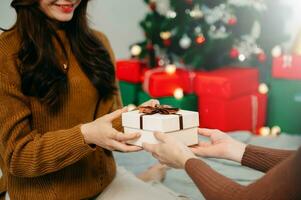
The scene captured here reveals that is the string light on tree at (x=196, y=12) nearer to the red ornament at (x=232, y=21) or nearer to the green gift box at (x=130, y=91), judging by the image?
the red ornament at (x=232, y=21)

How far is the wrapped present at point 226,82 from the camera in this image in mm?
2777

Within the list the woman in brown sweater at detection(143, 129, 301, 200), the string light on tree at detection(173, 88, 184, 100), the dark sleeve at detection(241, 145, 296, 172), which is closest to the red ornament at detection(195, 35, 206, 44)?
the string light on tree at detection(173, 88, 184, 100)

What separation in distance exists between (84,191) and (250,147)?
547 millimetres

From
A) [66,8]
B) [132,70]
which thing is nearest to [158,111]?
[66,8]

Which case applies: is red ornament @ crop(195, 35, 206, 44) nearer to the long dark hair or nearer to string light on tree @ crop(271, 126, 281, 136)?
string light on tree @ crop(271, 126, 281, 136)

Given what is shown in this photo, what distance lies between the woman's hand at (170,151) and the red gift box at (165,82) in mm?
1638

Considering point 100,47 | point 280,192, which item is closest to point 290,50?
point 100,47

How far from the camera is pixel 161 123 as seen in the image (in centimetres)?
121

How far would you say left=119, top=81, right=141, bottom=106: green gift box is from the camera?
125 inches

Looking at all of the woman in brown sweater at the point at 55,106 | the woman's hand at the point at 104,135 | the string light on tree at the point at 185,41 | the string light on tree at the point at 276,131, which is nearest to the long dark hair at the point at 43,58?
the woman in brown sweater at the point at 55,106

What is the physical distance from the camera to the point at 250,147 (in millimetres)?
1308

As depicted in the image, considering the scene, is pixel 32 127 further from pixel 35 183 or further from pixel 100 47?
pixel 100 47

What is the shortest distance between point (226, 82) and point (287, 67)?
0.47 metres

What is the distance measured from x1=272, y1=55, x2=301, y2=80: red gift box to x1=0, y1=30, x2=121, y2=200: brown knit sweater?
172 centimetres
